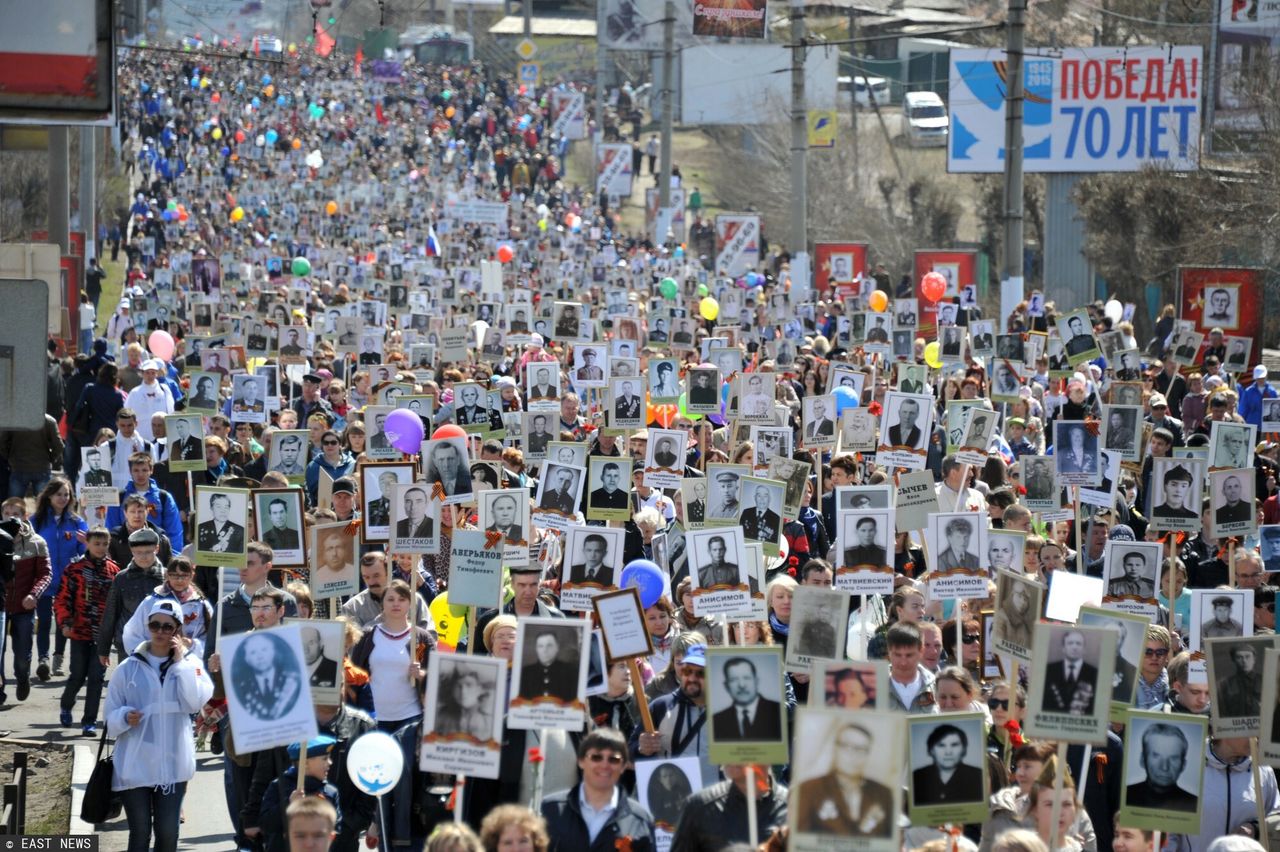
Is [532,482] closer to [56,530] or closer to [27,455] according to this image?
[56,530]

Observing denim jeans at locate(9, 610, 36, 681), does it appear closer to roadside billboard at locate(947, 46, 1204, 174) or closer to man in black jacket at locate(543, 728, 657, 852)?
man in black jacket at locate(543, 728, 657, 852)

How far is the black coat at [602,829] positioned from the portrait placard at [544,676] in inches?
19.4

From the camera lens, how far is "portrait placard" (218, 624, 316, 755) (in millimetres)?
8312

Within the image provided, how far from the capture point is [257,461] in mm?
16828

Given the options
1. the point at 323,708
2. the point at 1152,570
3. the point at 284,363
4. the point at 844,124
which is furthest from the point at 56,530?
the point at 844,124

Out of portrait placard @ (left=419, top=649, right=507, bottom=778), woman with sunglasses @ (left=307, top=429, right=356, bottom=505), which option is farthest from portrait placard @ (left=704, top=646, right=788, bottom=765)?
woman with sunglasses @ (left=307, top=429, right=356, bottom=505)

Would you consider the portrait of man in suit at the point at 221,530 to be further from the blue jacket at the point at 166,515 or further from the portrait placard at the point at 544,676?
the portrait placard at the point at 544,676

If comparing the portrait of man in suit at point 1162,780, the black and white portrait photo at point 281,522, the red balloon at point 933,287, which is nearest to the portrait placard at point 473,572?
the black and white portrait photo at point 281,522

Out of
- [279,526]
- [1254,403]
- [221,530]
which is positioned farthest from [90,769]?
[1254,403]

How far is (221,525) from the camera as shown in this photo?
493 inches

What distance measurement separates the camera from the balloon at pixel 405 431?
1672cm

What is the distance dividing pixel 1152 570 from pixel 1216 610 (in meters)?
0.90

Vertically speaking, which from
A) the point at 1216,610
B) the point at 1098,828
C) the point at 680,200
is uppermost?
the point at 680,200

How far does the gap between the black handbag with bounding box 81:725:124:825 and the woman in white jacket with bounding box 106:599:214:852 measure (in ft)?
0.36
